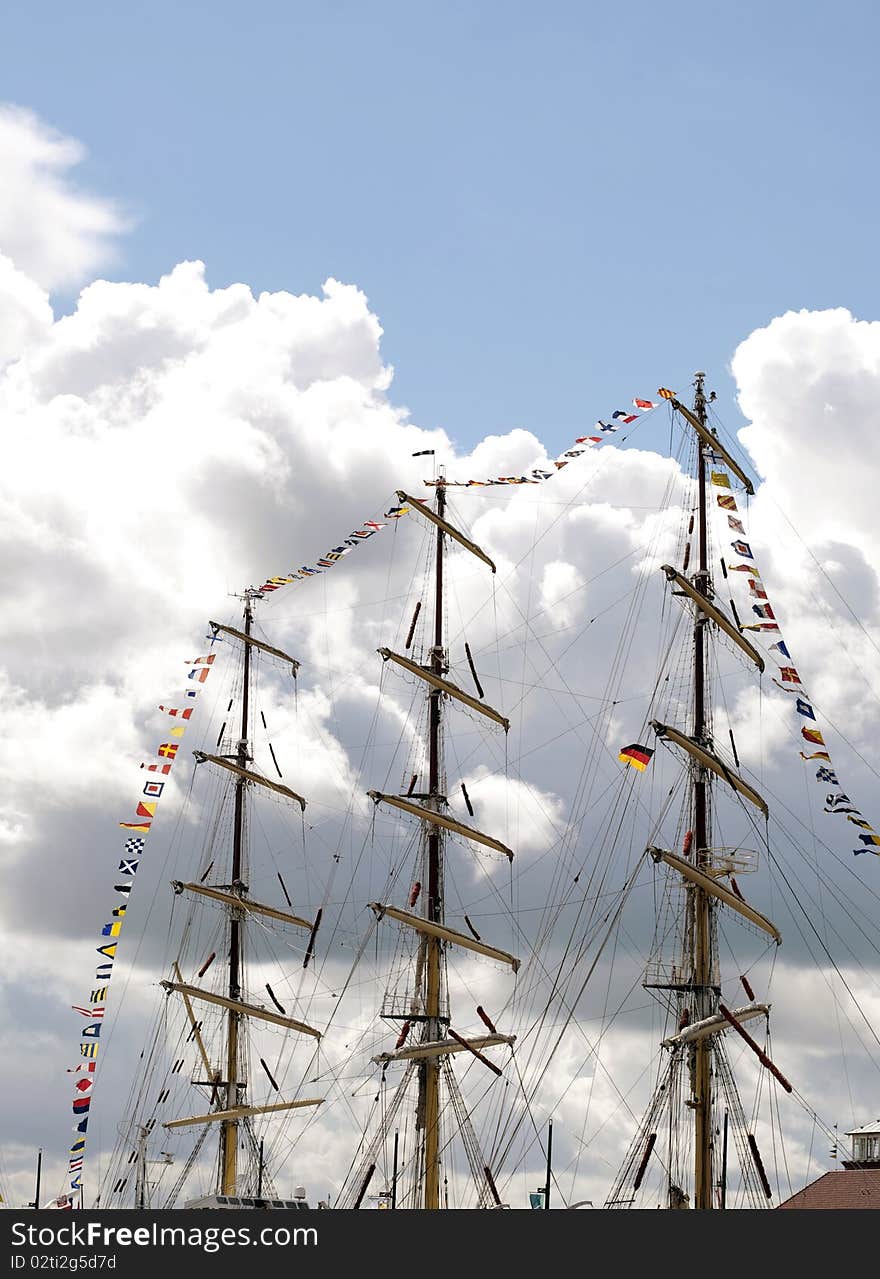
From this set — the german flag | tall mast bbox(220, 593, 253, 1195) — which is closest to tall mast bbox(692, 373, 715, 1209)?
the german flag

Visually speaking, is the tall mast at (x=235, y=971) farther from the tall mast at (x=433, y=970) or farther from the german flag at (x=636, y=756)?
the german flag at (x=636, y=756)

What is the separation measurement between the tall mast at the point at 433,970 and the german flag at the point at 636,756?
19.8 m

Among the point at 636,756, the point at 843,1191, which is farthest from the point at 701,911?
the point at 843,1191

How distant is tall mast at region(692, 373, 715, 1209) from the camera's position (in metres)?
67.2

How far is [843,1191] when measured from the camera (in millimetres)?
88125

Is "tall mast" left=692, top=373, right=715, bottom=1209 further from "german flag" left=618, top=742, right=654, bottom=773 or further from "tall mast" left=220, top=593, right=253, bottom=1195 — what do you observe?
"tall mast" left=220, top=593, right=253, bottom=1195

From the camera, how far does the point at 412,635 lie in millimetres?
88375

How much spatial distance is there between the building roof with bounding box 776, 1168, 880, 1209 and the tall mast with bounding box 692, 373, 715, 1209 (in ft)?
64.4

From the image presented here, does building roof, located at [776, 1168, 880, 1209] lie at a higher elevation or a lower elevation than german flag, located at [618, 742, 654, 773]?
lower

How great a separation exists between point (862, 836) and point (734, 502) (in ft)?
49.2

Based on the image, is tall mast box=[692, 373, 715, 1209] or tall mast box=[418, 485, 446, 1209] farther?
tall mast box=[418, 485, 446, 1209]

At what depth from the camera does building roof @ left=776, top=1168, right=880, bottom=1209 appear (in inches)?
3359

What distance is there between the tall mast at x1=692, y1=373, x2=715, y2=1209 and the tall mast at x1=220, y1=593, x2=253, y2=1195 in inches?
1189

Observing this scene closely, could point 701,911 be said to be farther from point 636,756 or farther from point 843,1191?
point 843,1191
